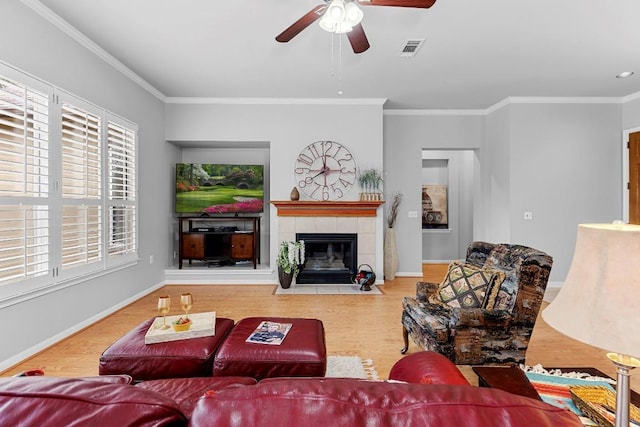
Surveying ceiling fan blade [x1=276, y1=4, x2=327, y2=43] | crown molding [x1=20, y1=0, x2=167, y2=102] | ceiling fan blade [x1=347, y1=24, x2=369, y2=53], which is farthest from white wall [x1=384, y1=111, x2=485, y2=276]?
crown molding [x1=20, y1=0, x2=167, y2=102]

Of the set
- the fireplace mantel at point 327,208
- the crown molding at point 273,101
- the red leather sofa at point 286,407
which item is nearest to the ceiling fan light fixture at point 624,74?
the crown molding at point 273,101

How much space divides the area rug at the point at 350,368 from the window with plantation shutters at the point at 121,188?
2.88 meters

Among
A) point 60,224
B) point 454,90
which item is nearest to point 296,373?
point 60,224

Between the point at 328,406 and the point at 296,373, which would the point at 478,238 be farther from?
the point at 328,406

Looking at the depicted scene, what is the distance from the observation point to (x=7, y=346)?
98.6 inches

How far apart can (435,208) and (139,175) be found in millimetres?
5642

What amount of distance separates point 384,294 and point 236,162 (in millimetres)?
3387

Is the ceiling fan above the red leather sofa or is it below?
above

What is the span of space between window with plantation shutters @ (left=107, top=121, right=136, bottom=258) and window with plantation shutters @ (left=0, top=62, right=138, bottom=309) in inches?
0.5

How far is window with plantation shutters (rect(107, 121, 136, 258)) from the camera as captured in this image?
3781mm

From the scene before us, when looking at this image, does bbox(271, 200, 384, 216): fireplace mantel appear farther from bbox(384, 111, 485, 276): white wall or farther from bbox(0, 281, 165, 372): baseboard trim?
bbox(0, 281, 165, 372): baseboard trim

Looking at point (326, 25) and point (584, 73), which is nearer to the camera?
point (326, 25)

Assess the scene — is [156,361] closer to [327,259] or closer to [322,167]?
[327,259]

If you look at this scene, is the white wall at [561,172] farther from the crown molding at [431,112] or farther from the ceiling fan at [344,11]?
the ceiling fan at [344,11]
